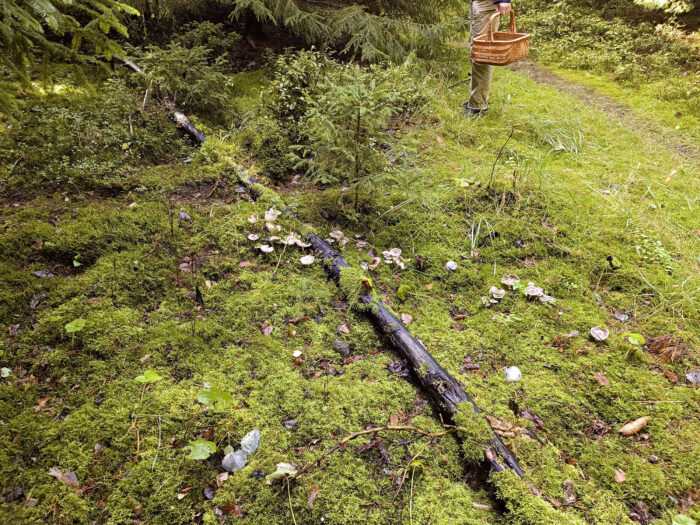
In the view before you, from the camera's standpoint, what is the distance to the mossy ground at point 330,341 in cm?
203

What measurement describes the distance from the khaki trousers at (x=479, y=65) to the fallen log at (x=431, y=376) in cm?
464

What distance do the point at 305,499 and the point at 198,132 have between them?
4792 millimetres

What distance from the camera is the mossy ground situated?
203 cm

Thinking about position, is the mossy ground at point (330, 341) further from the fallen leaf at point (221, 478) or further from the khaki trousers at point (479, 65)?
the khaki trousers at point (479, 65)

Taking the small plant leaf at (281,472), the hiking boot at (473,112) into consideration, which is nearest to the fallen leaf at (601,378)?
the small plant leaf at (281,472)

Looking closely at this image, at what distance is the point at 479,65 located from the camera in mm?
5773

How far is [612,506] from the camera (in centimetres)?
206

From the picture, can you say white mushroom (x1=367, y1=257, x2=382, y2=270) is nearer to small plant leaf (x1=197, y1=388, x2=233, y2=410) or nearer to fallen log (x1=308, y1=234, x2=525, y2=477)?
fallen log (x1=308, y1=234, x2=525, y2=477)

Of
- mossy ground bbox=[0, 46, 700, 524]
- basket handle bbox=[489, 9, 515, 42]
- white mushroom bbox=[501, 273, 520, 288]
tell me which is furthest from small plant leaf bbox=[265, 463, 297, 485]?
basket handle bbox=[489, 9, 515, 42]

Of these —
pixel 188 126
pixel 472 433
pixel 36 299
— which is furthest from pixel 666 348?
pixel 188 126

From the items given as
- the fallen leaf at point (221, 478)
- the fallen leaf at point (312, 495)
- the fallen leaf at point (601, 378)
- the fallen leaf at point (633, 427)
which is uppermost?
the fallen leaf at point (221, 478)

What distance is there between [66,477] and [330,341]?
1793mm

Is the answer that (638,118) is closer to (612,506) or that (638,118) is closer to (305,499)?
(612,506)

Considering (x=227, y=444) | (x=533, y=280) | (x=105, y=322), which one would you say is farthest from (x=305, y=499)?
(x=533, y=280)
